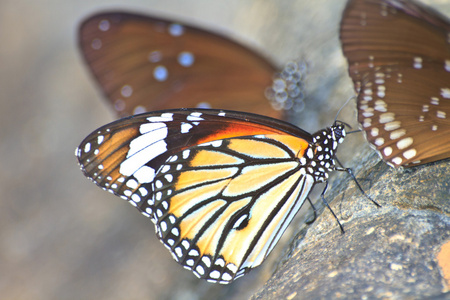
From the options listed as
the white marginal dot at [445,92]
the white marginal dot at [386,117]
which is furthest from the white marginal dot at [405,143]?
the white marginal dot at [445,92]

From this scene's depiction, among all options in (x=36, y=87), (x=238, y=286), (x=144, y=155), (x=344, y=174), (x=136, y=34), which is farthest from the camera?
(x=36, y=87)

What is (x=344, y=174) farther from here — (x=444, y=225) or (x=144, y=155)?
(x=144, y=155)

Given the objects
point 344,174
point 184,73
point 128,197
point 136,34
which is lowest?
point 344,174

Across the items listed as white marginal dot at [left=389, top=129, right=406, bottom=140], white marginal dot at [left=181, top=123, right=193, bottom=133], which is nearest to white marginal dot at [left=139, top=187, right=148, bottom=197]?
white marginal dot at [left=181, top=123, right=193, bottom=133]

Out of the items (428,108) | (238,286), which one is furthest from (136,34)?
(428,108)

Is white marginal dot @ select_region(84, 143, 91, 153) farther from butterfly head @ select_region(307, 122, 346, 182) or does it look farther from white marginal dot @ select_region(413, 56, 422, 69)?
white marginal dot @ select_region(413, 56, 422, 69)

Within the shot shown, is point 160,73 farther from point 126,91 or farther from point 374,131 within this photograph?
point 374,131
